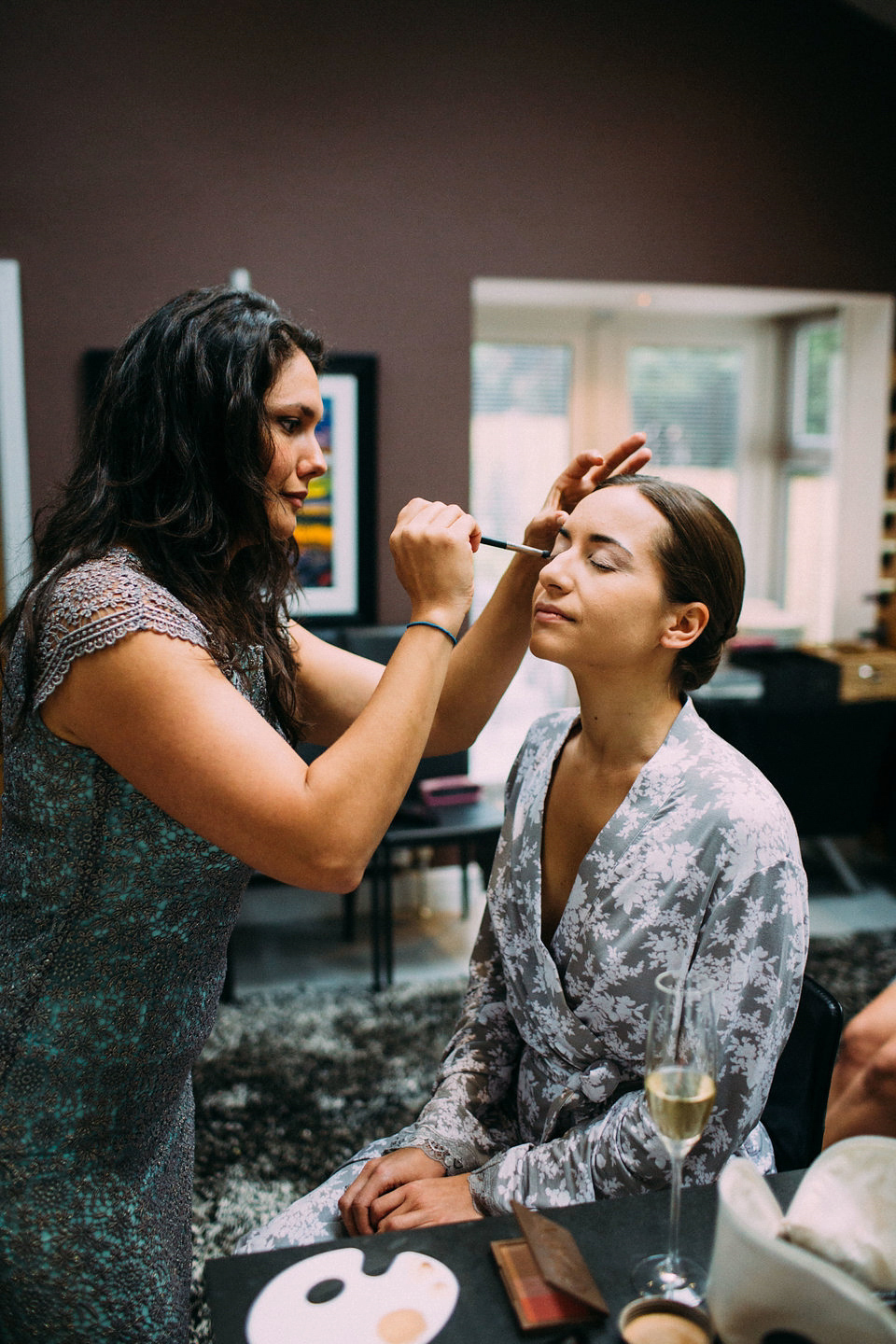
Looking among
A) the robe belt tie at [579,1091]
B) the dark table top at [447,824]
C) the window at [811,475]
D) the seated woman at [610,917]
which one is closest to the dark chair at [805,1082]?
the seated woman at [610,917]

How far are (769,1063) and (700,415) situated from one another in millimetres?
3640

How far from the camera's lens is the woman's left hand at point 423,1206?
1199mm

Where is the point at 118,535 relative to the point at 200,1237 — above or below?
above

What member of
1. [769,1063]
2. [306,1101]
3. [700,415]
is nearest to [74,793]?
[769,1063]

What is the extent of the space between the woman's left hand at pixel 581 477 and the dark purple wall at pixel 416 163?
2.05 meters

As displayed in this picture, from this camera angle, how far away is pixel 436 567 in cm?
109

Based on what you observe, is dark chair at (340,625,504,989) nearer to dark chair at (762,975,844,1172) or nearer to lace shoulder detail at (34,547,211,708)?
dark chair at (762,975,844,1172)

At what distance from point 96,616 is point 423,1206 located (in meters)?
0.74

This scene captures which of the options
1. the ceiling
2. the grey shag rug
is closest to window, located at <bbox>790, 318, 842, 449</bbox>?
the ceiling

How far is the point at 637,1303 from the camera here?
2.66 feet

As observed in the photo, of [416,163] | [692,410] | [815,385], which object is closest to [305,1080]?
[416,163]

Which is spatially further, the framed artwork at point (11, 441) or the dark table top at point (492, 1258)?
the framed artwork at point (11, 441)

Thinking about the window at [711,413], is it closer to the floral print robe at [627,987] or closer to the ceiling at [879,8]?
the ceiling at [879,8]

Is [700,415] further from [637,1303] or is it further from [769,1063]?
[637,1303]
